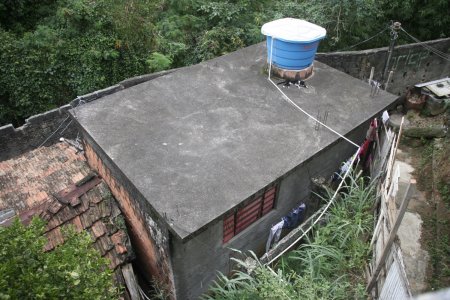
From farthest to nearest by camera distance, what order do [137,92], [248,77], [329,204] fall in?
[248,77] → [137,92] → [329,204]

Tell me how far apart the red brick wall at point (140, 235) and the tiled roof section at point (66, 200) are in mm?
195

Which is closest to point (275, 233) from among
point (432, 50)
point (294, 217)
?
point (294, 217)

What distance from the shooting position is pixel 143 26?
43.7 ft

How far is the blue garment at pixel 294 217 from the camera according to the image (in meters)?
8.28

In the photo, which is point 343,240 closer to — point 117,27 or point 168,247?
point 168,247

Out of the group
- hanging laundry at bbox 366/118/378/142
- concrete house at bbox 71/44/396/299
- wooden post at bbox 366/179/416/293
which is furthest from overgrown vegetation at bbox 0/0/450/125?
wooden post at bbox 366/179/416/293

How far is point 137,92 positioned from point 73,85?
5.84 meters

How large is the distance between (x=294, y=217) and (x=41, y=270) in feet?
18.8

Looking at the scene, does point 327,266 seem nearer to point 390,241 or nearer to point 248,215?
point 390,241

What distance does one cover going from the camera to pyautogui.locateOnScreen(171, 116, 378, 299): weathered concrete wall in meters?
6.38

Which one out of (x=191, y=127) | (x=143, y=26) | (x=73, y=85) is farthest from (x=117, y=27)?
(x=191, y=127)

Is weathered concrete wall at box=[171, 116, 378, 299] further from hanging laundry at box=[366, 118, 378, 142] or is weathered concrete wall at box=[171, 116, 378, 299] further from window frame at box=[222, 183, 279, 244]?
hanging laundry at box=[366, 118, 378, 142]

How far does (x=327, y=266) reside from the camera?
6609 millimetres

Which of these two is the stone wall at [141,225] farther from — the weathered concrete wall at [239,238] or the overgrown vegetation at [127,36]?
the overgrown vegetation at [127,36]
